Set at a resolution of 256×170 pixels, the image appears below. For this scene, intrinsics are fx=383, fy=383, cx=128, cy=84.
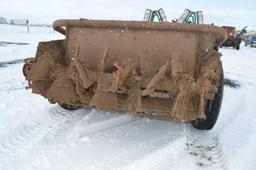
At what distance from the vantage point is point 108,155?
3.78m

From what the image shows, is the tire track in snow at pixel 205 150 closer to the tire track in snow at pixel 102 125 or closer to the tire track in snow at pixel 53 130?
the tire track in snow at pixel 102 125

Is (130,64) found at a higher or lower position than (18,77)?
higher

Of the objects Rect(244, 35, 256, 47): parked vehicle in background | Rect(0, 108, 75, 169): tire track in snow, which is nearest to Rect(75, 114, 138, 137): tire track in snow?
Rect(0, 108, 75, 169): tire track in snow

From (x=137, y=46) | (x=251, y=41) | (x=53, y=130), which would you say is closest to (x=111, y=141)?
(x=53, y=130)


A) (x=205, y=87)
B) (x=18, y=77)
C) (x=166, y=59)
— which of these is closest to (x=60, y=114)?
(x=166, y=59)

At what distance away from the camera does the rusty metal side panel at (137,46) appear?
4039mm

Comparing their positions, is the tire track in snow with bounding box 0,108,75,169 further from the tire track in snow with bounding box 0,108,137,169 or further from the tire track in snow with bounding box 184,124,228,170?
the tire track in snow with bounding box 184,124,228,170

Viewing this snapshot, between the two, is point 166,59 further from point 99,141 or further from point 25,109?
point 25,109

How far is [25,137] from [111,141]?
0.93m

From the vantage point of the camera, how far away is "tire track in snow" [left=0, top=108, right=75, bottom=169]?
3610 mm

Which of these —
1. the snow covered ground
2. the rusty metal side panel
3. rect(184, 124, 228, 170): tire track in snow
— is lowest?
rect(184, 124, 228, 170): tire track in snow

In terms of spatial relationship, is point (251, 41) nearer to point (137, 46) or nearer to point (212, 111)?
point (212, 111)

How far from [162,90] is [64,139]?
1.19 meters

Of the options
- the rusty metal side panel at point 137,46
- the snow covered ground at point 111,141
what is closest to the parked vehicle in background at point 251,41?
the snow covered ground at point 111,141
